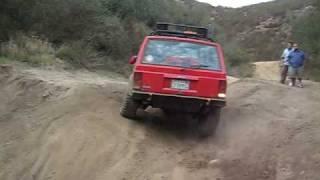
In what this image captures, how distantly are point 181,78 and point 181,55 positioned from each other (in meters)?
0.60

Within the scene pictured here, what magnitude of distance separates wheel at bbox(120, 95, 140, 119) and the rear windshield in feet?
2.78

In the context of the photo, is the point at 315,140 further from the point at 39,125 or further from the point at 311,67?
the point at 311,67

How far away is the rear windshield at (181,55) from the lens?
35.6 ft

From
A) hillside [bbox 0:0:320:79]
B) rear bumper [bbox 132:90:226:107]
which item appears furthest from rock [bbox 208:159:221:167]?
hillside [bbox 0:0:320:79]

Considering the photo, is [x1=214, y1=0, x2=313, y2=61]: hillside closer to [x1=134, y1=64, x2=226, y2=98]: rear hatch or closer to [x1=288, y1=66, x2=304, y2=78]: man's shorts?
[x1=288, y1=66, x2=304, y2=78]: man's shorts

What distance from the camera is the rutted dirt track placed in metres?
9.49

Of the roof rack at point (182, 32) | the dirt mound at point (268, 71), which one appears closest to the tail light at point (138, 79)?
the roof rack at point (182, 32)

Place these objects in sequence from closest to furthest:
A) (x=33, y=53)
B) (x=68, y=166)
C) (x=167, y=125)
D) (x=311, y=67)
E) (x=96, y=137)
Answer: (x=68, y=166) < (x=96, y=137) < (x=167, y=125) < (x=33, y=53) < (x=311, y=67)

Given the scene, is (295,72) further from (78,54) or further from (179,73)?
(179,73)

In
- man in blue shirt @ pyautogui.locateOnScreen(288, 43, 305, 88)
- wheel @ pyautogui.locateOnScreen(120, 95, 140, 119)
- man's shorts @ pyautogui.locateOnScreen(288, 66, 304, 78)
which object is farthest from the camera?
man's shorts @ pyautogui.locateOnScreen(288, 66, 304, 78)

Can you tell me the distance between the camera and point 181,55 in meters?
11.0

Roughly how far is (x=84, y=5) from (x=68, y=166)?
1344 cm

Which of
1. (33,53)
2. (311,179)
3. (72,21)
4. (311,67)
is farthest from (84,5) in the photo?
(311,179)

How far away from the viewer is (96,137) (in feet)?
34.9
